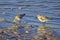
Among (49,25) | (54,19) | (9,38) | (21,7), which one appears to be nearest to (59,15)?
(54,19)

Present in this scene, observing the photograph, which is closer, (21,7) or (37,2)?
(21,7)

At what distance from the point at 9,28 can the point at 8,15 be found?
8.90 feet

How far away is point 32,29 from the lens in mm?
11891

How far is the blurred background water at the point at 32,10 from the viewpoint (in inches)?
526

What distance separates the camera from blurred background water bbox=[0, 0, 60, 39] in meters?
13.4

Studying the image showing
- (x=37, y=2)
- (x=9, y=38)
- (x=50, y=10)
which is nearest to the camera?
(x=9, y=38)

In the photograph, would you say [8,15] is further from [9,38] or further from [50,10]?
[9,38]

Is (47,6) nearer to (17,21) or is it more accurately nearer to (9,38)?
(17,21)

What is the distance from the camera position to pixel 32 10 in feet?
52.6

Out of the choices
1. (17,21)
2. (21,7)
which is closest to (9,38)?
(17,21)

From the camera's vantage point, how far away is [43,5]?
17.5 meters

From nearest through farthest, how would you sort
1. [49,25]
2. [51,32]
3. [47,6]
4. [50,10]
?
[51,32] → [49,25] → [50,10] → [47,6]

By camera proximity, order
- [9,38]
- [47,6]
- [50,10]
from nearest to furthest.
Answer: [9,38] → [50,10] → [47,6]

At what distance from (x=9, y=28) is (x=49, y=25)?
6.37 ft
